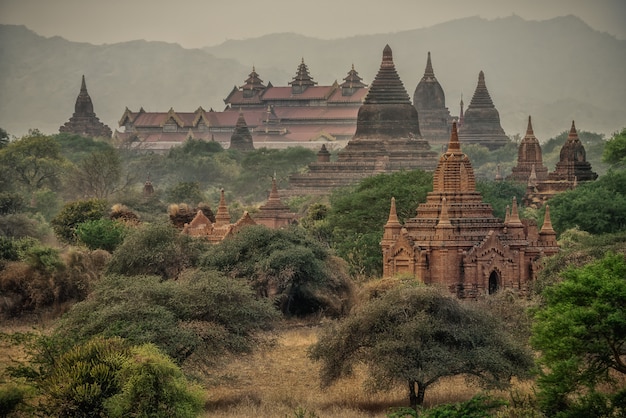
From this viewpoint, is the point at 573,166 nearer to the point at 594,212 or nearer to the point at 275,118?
the point at 594,212

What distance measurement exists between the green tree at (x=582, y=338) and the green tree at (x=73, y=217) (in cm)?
2887

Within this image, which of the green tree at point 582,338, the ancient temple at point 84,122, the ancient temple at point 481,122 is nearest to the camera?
the green tree at point 582,338

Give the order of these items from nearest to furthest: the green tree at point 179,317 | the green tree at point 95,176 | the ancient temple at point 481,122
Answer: the green tree at point 179,317
the green tree at point 95,176
the ancient temple at point 481,122

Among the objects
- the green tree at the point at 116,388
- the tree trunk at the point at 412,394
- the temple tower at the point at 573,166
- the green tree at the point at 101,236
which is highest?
the temple tower at the point at 573,166

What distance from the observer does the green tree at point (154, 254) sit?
39.2 metres

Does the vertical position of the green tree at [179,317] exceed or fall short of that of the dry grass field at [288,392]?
it exceeds it

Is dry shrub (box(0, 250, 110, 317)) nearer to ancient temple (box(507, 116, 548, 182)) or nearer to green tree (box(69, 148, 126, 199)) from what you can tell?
ancient temple (box(507, 116, 548, 182))

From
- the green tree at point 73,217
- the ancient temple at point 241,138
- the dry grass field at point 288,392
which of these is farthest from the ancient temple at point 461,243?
the ancient temple at point 241,138

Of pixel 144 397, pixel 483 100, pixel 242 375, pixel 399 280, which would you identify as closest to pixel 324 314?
pixel 399 280

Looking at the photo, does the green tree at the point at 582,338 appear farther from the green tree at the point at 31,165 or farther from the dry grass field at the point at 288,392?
the green tree at the point at 31,165

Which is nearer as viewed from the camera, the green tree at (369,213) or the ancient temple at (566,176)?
the green tree at (369,213)

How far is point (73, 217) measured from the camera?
5275 centimetres

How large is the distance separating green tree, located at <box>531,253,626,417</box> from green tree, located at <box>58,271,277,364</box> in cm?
672

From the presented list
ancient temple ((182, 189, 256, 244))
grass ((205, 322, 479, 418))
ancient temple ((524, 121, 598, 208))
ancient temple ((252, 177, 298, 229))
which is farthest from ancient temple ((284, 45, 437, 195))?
grass ((205, 322, 479, 418))
